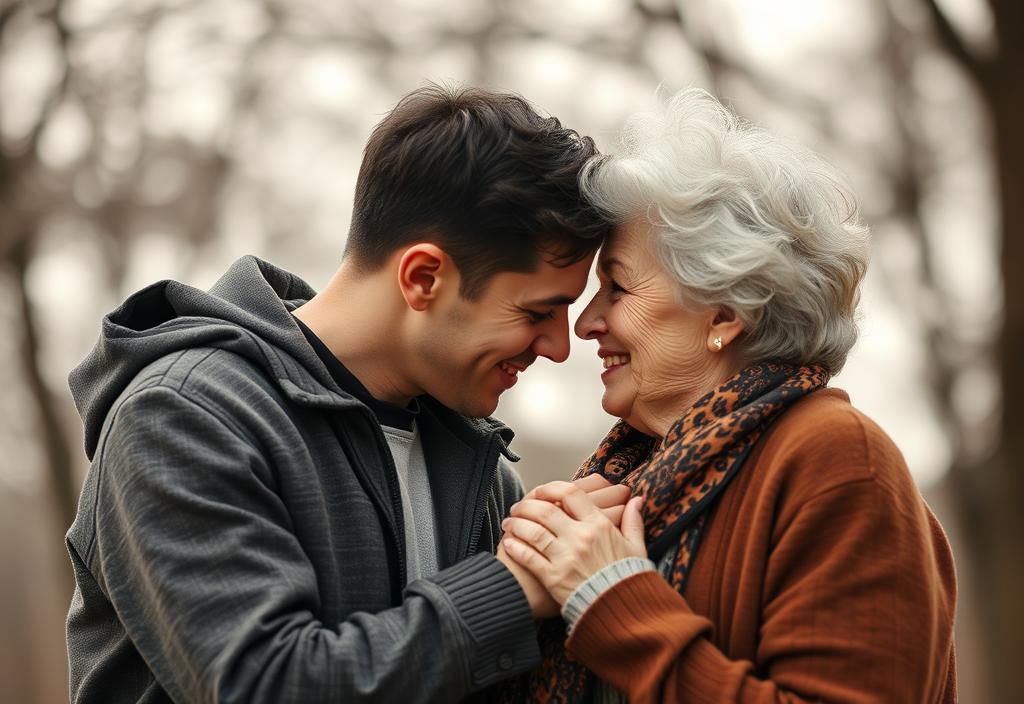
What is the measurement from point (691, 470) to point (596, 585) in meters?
0.29

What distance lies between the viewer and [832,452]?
2.08 m

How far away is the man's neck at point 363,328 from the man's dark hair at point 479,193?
65 mm

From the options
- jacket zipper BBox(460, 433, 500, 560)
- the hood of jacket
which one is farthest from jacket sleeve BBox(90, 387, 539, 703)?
jacket zipper BBox(460, 433, 500, 560)

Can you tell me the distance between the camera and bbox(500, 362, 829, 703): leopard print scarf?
2.19 m

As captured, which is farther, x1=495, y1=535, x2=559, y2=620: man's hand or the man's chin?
the man's chin

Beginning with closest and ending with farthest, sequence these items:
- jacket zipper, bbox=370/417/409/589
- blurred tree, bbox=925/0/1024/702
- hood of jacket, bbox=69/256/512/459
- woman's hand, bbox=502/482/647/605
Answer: woman's hand, bbox=502/482/647/605, hood of jacket, bbox=69/256/512/459, jacket zipper, bbox=370/417/409/589, blurred tree, bbox=925/0/1024/702

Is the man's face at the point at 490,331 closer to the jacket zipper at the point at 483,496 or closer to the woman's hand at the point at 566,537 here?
the jacket zipper at the point at 483,496

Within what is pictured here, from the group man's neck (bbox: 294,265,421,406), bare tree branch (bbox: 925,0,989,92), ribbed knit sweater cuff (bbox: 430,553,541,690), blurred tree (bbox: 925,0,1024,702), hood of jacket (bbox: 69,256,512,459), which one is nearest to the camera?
ribbed knit sweater cuff (bbox: 430,553,541,690)

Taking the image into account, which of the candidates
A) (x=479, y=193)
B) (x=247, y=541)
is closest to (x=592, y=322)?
(x=479, y=193)

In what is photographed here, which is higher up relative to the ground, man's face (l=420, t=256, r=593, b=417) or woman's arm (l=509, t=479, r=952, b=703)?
man's face (l=420, t=256, r=593, b=417)

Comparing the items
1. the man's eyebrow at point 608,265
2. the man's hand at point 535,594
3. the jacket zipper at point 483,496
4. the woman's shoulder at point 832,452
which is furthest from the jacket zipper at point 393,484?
the woman's shoulder at point 832,452

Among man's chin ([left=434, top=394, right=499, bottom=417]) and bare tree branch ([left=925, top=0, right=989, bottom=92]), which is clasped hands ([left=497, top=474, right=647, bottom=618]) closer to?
man's chin ([left=434, top=394, right=499, bottom=417])

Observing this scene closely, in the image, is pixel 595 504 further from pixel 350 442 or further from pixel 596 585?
pixel 350 442

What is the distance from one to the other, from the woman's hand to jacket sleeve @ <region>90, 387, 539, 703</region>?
7 centimetres
